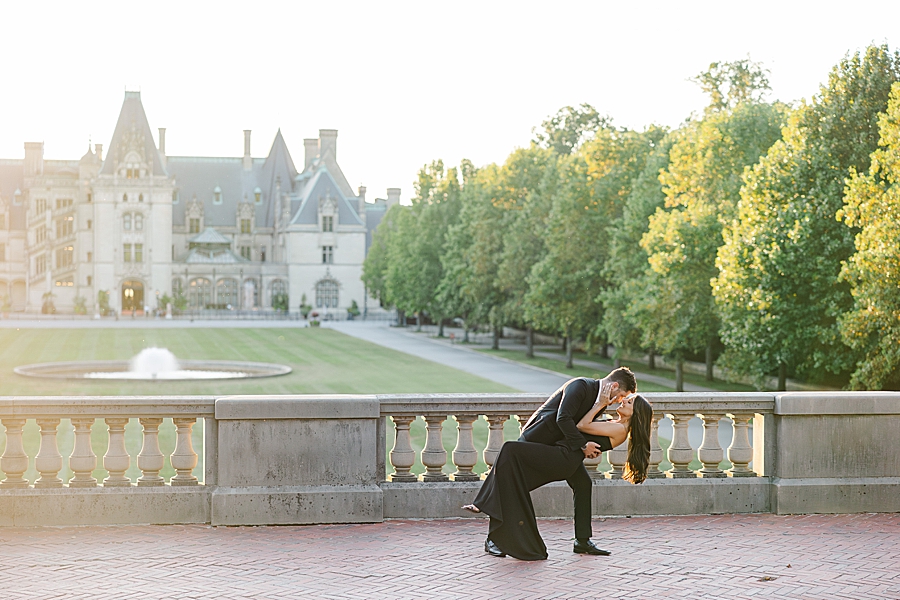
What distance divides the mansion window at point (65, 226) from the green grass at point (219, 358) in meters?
48.9

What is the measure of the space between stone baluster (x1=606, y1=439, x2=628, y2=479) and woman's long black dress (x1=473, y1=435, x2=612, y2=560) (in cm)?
189

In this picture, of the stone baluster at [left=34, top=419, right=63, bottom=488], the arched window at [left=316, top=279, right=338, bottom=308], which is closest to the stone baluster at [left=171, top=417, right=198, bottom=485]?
the stone baluster at [left=34, top=419, right=63, bottom=488]

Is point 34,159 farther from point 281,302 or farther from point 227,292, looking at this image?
point 281,302

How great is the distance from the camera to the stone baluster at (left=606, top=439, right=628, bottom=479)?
10320 millimetres

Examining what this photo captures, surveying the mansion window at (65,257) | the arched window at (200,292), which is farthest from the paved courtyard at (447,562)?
the mansion window at (65,257)

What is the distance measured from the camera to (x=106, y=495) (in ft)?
31.4

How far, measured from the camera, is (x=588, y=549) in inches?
340

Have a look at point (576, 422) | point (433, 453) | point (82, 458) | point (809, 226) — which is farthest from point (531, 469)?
point (809, 226)

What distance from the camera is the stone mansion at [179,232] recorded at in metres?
109

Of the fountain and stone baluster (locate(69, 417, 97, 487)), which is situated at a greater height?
stone baluster (locate(69, 417, 97, 487))

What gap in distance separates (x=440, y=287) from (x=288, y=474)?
50.8m

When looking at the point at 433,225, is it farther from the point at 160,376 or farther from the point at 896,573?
the point at 896,573

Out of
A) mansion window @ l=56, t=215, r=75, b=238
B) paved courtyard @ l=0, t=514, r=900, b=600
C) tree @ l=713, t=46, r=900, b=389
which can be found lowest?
paved courtyard @ l=0, t=514, r=900, b=600

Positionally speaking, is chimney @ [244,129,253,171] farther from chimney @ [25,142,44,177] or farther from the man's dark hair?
the man's dark hair
